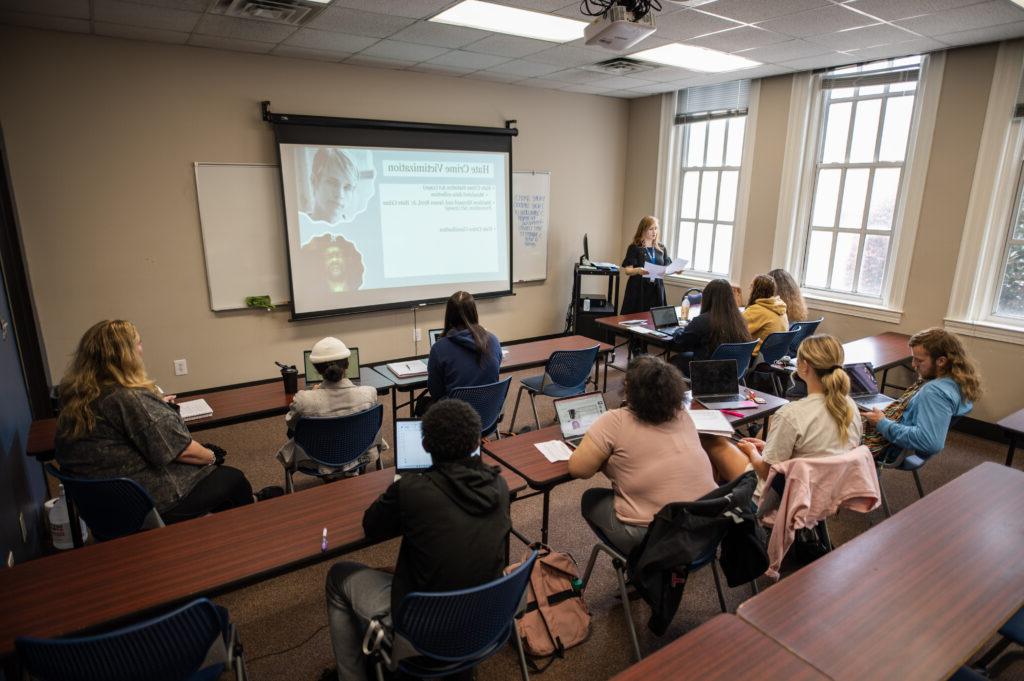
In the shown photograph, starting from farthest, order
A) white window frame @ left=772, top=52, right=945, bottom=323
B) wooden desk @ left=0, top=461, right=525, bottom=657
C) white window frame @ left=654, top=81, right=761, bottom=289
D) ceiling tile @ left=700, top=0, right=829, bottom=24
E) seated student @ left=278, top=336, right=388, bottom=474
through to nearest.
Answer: white window frame @ left=654, top=81, right=761, bottom=289, white window frame @ left=772, top=52, right=945, bottom=323, ceiling tile @ left=700, top=0, right=829, bottom=24, seated student @ left=278, top=336, right=388, bottom=474, wooden desk @ left=0, top=461, right=525, bottom=657

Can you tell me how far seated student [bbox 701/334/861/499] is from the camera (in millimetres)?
2391

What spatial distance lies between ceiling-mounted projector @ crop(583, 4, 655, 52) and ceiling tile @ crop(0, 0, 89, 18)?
3037 millimetres

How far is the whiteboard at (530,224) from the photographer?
21.3ft

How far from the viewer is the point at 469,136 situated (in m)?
5.88

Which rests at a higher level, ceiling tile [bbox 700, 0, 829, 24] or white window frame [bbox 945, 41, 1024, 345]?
A: ceiling tile [bbox 700, 0, 829, 24]

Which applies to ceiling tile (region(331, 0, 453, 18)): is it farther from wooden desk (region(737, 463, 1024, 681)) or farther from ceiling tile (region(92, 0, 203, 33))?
wooden desk (region(737, 463, 1024, 681))

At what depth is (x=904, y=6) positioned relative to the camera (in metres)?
3.38

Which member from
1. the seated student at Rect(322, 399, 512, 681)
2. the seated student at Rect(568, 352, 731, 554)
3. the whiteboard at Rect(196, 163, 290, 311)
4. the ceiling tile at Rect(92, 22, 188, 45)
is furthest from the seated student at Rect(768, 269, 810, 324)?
the ceiling tile at Rect(92, 22, 188, 45)

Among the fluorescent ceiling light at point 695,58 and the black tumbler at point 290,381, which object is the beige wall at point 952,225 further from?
the black tumbler at point 290,381

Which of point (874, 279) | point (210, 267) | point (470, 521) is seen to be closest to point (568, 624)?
point (470, 521)

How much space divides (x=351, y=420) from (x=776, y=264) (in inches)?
190

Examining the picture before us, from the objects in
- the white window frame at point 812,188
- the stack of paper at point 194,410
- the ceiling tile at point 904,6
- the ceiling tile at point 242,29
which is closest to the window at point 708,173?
the white window frame at point 812,188

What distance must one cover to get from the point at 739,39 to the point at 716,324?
6.98 feet

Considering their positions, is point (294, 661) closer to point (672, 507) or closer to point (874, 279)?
point (672, 507)
